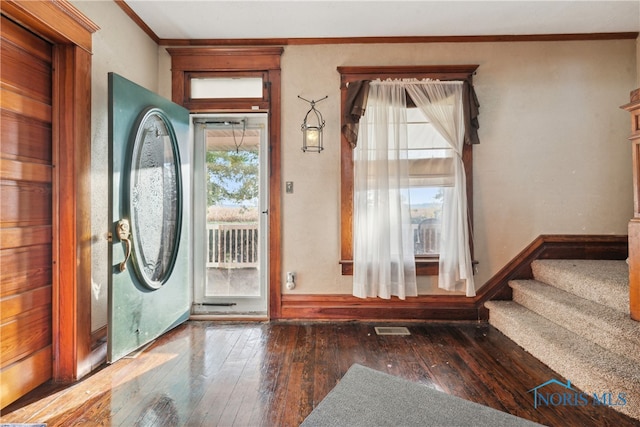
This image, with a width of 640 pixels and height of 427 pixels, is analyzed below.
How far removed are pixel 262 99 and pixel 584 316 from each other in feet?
10.3

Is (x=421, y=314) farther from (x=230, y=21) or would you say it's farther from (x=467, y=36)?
(x=230, y=21)

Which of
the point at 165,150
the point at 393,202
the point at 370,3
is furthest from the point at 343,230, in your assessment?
the point at 370,3

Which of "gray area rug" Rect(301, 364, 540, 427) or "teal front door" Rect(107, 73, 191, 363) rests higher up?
"teal front door" Rect(107, 73, 191, 363)

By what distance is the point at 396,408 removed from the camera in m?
1.57

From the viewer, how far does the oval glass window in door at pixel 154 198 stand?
2.24m

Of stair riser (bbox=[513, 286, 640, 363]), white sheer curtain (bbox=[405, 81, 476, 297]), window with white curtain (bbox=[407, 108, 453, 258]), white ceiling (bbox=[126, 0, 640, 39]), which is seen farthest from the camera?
window with white curtain (bbox=[407, 108, 453, 258])

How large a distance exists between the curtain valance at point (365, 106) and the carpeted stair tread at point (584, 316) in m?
1.44

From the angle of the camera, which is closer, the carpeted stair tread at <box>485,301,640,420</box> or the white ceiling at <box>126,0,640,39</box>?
the carpeted stair tread at <box>485,301,640,420</box>

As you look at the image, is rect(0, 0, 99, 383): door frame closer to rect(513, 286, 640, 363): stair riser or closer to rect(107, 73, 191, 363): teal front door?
rect(107, 73, 191, 363): teal front door

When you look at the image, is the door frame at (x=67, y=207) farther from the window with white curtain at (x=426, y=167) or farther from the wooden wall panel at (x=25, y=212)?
the window with white curtain at (x=426, y=167)

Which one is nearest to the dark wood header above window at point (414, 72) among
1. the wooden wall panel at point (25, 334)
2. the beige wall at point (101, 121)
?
the beige wall at point (101, 121)

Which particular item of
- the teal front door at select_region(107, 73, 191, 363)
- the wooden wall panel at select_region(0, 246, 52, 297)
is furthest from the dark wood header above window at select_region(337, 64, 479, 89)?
the wooden wall panel at select_region(0, 246, 52, 297)

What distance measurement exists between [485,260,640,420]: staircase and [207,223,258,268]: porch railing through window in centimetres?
235

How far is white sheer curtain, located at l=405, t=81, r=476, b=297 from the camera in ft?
9.02
